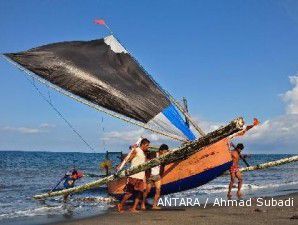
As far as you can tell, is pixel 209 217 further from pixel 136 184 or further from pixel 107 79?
pixel 107 79

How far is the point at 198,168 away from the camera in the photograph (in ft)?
42.5

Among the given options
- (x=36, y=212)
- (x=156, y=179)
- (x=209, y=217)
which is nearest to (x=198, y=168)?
(x=156, y=179)

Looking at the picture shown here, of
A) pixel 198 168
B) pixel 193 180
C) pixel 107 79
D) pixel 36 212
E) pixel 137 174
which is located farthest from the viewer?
pixel 107 79

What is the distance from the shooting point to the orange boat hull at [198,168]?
12867mm

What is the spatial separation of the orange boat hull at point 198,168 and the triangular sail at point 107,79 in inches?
51.0

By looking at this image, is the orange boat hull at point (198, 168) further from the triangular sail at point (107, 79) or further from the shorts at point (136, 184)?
the shorts at point (136, 184)

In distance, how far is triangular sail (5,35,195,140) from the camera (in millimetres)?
13984

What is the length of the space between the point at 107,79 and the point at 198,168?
180 inches

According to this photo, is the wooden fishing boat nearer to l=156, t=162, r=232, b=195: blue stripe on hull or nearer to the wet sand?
l=156, t=162, r=232, b=195: blue stripe on hull

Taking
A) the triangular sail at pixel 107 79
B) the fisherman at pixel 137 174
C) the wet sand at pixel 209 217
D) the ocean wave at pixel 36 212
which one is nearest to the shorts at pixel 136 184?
the fisherman at pixel 137 174

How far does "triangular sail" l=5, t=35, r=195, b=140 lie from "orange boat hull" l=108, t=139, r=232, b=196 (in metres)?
1.30

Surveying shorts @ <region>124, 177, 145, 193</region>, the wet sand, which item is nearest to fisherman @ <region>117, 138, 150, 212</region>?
shorts @ <region>124, 177, 145, 193</region>

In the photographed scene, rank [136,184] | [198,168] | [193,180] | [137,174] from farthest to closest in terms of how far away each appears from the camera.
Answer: [193,180]
[198,168]
[136,184]
[137,174]

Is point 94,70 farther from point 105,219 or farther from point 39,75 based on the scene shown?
point 105,219
